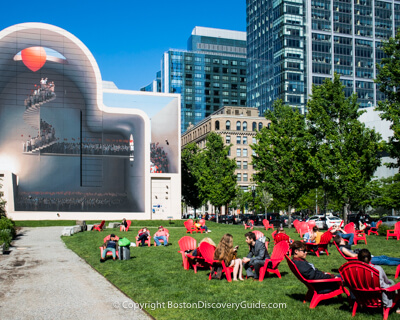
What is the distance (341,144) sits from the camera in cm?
3725

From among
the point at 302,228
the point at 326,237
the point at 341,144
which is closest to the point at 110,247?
the point at 326,237

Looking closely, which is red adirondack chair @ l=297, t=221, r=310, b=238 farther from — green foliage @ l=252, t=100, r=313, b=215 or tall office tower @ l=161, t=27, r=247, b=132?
tall office tower @ l=161, t=27, r=247, b=132

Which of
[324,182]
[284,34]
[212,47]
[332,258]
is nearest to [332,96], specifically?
[324,182]

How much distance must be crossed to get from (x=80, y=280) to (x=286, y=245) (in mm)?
5635

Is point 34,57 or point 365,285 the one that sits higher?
point 34,57

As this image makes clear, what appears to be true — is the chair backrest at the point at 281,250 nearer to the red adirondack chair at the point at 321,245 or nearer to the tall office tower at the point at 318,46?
the red adirondack chair at the point at 321,245

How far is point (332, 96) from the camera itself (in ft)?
128

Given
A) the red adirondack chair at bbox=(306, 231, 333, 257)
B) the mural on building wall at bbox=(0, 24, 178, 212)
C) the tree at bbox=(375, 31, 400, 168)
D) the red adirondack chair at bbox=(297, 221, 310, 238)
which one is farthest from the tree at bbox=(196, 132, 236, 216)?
the red adirondack chair at bbox=(306, 231, 333, 257)

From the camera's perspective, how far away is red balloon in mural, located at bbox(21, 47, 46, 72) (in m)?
51.3

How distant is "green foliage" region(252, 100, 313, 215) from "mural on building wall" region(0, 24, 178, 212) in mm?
16851

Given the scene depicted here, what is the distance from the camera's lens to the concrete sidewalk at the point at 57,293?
29.1ft

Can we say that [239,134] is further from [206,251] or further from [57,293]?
[57,293]

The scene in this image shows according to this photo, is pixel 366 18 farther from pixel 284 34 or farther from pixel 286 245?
pixel 286 245

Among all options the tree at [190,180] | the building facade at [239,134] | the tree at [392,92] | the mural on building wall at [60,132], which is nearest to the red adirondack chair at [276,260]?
the tree at [392,92]
